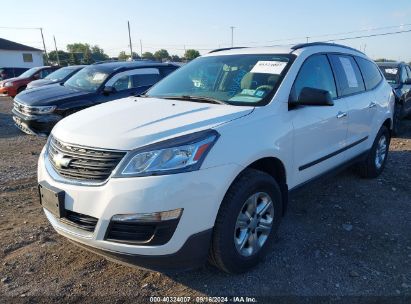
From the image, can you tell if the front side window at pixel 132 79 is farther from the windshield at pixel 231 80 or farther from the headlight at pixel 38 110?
Answer: the windshield at pixel 231 80

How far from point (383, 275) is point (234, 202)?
1.44m

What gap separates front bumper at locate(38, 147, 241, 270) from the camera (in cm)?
245

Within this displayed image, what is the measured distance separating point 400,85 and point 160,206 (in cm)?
874

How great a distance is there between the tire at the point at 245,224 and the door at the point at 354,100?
1691 mm

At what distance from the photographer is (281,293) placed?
290cm

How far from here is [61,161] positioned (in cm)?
283

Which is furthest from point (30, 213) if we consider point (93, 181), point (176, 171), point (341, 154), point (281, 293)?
point (341, 154)

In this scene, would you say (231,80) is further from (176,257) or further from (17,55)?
(17,55)

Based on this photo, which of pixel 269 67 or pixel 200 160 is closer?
pixel 200 160

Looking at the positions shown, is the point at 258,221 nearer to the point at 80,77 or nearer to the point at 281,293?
the point at 281,293

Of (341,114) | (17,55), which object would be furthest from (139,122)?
(17,55)

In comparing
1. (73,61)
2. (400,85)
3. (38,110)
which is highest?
(38,110)

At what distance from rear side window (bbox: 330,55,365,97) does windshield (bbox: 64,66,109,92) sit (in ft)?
15.8

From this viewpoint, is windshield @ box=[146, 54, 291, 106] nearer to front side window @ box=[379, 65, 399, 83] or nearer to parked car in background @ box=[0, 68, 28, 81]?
front side window @ box=[379, 65, 399, 83]
